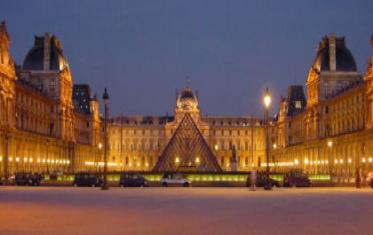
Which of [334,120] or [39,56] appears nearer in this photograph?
[334,120]

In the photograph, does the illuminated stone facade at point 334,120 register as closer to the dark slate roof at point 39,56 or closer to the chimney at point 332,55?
the chimney at point 332,55

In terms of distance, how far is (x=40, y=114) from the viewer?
10494 cm

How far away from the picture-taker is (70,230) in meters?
16.2

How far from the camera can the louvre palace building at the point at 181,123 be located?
269ft

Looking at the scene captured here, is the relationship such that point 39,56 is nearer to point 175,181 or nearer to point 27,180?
point 27,180

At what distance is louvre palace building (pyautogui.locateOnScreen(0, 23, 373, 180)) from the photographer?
269 ft

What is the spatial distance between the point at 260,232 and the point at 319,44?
10575cm

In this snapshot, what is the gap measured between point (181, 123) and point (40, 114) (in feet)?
97.4

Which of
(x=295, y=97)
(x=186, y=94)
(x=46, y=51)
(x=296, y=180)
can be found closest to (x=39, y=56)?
(x=46, y=51)

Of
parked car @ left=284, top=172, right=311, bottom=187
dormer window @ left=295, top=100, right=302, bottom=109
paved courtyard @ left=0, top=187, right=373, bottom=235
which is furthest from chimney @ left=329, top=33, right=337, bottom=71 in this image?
paved courtyard @ left=0, top=187, right=373, bottom=235

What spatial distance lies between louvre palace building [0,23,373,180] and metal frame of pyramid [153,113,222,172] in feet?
0.40

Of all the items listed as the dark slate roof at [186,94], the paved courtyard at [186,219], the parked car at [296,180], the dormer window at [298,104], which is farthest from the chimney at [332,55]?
the paved courtyard at [186,219]

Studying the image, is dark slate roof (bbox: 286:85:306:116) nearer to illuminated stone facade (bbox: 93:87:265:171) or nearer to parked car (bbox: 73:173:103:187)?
illuminated stone facade (bbox: 93:87:265:171)

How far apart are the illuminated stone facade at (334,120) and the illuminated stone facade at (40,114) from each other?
4020cm
